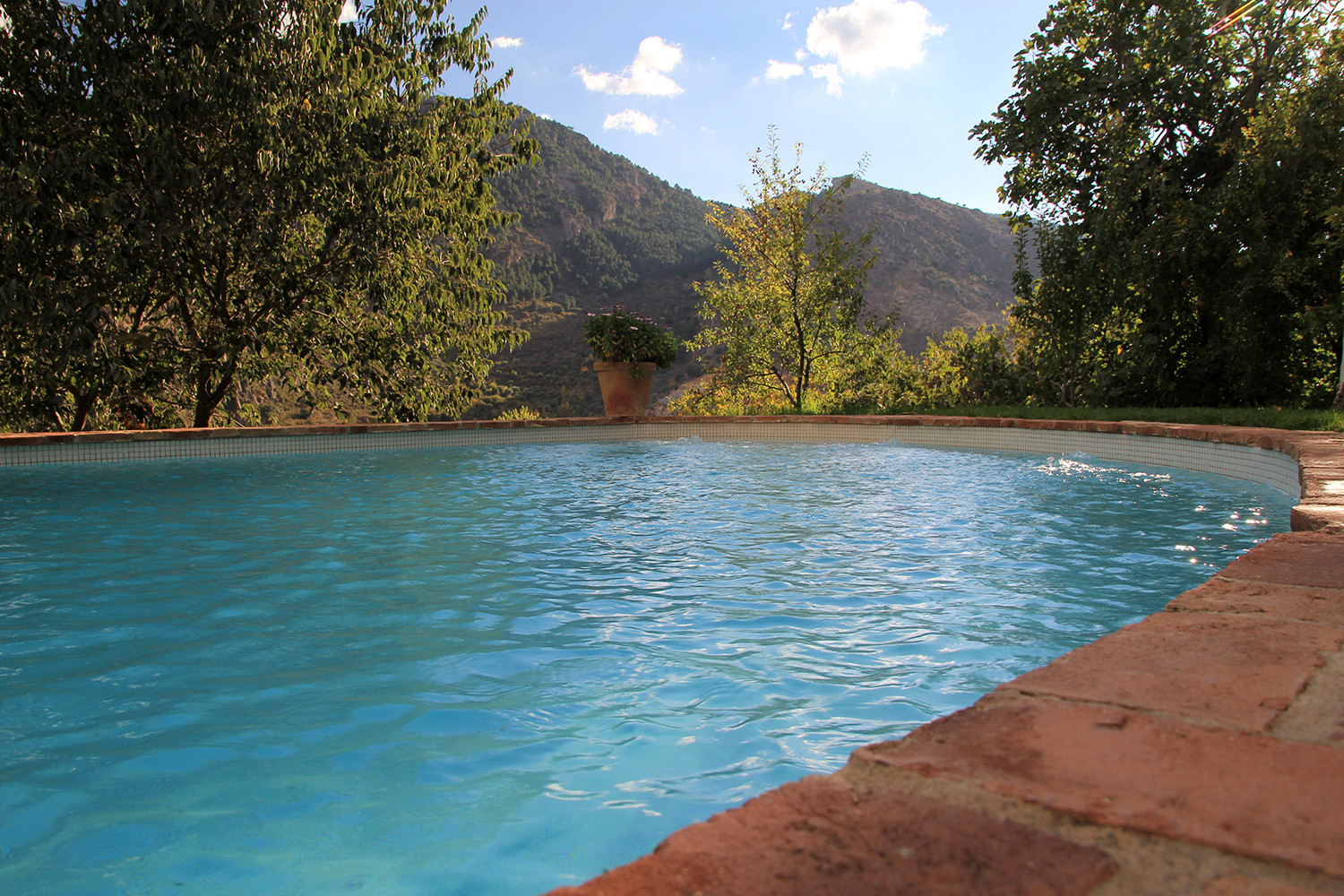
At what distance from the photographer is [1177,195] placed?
36.3 ft

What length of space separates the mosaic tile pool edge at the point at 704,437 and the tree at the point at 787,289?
1986mm

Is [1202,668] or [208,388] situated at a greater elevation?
[208,388]

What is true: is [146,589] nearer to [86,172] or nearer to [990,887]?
[990,887]

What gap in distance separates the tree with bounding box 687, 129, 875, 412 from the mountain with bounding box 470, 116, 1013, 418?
56.6 ft

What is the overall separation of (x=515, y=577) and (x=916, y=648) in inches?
83.6

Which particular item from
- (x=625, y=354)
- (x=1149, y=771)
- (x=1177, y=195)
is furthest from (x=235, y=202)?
(x=1177, y=195)

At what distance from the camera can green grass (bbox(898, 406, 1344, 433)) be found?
761cm

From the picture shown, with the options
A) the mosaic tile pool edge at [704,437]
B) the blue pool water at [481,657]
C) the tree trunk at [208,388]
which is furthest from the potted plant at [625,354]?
the blue pool water at [481,657]

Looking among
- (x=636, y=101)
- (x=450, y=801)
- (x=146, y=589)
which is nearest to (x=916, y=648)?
(x=450, y=801)

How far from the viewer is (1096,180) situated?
12.2 meters

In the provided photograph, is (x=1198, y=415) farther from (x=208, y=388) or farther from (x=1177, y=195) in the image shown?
(x=208, y=388)

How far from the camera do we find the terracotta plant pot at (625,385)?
511 inches

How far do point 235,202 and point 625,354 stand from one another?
18.5 ft

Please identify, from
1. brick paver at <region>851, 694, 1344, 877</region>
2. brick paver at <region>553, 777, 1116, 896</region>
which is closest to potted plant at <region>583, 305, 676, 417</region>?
brick paver at <region>851, 694, 1344, 877</region>
